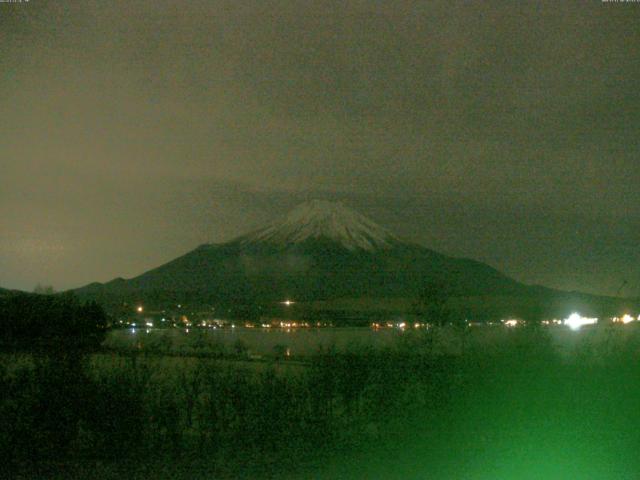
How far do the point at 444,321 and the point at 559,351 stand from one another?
14.3 ft

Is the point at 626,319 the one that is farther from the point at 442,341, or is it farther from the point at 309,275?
the point at 309,275

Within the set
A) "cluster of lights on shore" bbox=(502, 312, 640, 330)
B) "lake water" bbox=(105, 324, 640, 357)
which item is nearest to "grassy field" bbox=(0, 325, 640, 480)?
"lake water" bbox=(105, 324, 640, 357)

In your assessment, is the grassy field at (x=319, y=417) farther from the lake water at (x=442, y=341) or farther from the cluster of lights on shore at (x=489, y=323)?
the cluster of lights on shore at (x=489, y=323)

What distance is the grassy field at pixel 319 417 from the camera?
1035cm

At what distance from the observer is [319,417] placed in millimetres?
11789

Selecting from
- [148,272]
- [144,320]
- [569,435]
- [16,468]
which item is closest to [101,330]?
[144,320]

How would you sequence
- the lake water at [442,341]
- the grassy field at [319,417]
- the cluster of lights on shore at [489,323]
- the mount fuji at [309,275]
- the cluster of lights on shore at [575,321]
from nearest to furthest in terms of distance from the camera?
the grassy field at [319,417] < the lake water at [442,341] < the cluster of lights on shore at [489,323] < the cluster of lights on shore at [575,321] < the mount fuji at [309,275]

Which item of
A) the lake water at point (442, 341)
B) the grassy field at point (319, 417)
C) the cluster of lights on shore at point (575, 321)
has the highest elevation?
the cluster of lights on shore at point (575, 321)

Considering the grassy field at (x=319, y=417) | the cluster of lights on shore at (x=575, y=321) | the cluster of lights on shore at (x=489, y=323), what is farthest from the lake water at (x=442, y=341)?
the cluster of lights on shore at (x=575, y=321)

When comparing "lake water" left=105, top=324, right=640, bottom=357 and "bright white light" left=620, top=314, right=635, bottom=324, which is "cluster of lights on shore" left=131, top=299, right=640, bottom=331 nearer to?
"bright white light" left=620, top=314, right=635, bottom=324

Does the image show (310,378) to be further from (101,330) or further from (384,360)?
(101,330)

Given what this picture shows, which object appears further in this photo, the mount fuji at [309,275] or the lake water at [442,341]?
the mount fuji at [309,275]

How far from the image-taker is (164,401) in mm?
11203

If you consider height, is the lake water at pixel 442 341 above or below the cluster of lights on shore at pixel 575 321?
below
